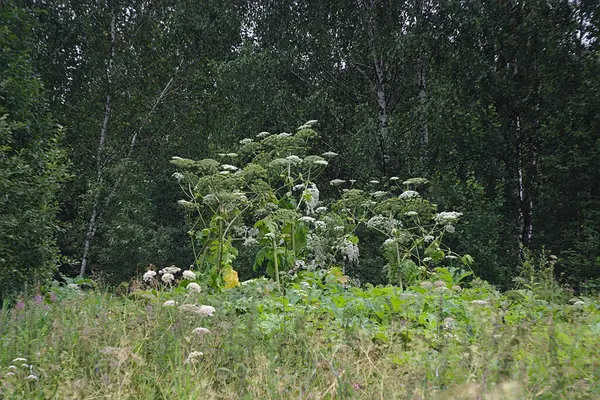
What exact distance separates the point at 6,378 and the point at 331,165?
32.0 ft

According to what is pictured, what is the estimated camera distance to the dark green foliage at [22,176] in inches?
224

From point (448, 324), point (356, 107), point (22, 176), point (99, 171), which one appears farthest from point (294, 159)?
point (99, 171)

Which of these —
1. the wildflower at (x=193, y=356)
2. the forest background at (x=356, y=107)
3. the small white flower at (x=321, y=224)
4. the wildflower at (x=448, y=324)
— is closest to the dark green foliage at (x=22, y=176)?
the forest background at (x=356, y=107)

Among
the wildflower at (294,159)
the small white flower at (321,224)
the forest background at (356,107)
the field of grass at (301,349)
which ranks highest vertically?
the forest background at (356,107)

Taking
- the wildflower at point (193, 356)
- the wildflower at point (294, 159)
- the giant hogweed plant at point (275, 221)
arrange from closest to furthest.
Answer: the wildflower at point (193, 356)
the giant hogweed plant at point (275, 221)
the wildflower at point (294, 159)

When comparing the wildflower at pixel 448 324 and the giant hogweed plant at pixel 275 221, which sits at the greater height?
the giant hogweed plant at pixel 275 221

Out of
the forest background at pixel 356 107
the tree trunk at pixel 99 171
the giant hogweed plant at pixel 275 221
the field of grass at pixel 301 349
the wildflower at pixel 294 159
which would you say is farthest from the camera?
the tree trunk at pixel 99 171

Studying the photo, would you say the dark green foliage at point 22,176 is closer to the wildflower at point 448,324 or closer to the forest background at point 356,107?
the forest background at point 356,107

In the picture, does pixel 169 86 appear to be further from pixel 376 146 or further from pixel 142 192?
pixel 376 146

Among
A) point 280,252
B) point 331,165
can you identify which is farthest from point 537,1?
point 280,252

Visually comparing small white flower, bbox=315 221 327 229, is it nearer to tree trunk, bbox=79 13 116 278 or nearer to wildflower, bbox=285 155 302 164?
wildflower, bbox=285 155 302 164

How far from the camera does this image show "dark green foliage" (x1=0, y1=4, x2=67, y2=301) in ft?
18.6

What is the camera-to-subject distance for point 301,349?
2.88 m

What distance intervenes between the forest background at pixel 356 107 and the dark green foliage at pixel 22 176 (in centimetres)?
76
